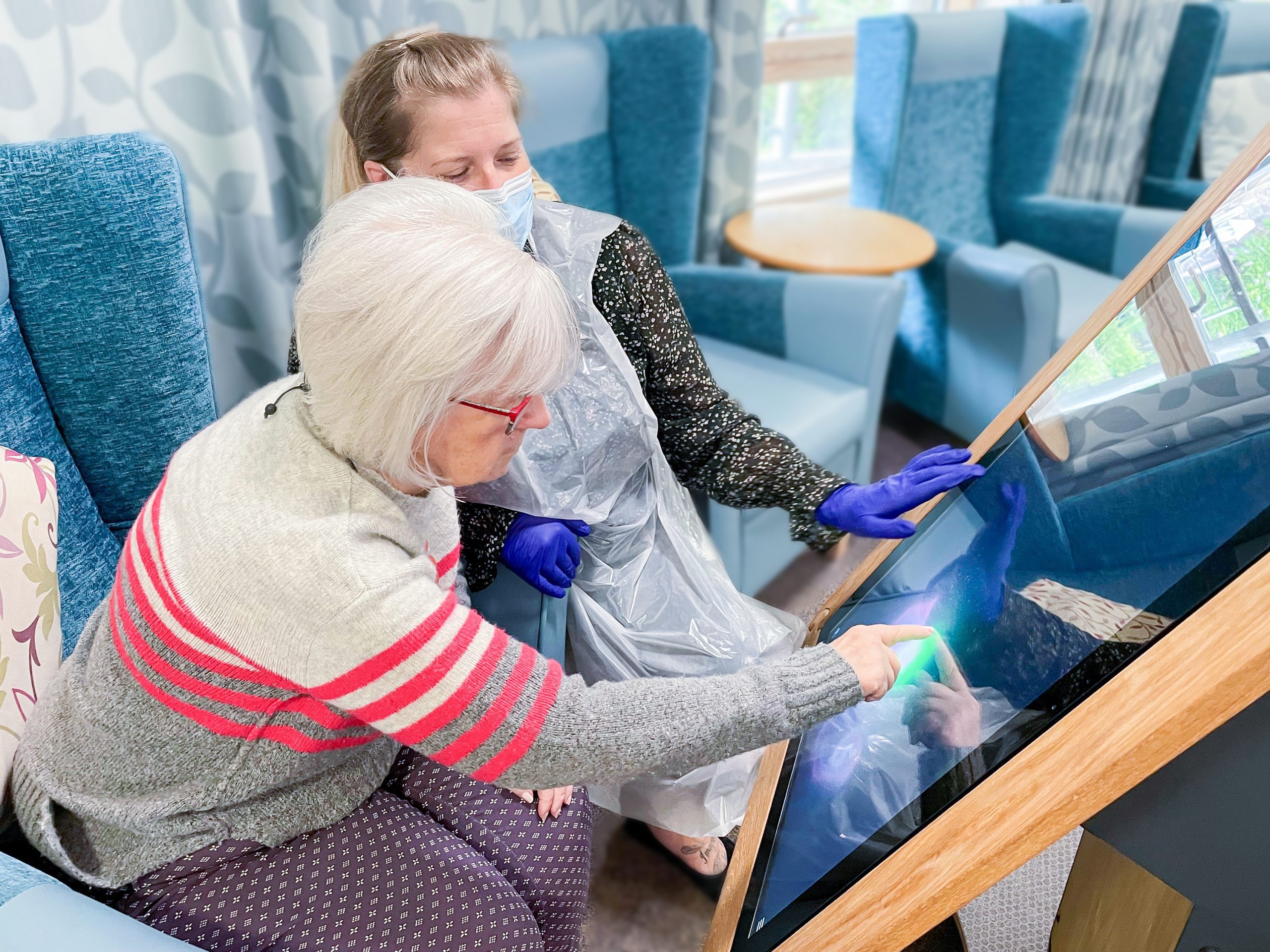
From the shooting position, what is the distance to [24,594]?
0.99 metres

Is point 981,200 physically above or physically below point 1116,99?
below

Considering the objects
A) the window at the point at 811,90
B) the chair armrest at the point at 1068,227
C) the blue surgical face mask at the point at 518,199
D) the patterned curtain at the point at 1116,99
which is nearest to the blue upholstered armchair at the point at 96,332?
the blue surgical face mask at the point at 518,199

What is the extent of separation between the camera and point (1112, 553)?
27.6 inches

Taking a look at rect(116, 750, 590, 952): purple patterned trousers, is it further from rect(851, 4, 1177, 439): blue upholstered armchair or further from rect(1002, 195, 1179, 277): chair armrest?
rect(1002, 195, 1179, 277): chair armrest

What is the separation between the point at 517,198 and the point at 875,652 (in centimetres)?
64

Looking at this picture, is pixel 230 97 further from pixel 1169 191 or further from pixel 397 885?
pixel 1169 191

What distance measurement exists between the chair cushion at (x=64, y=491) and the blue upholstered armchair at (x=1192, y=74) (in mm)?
3249

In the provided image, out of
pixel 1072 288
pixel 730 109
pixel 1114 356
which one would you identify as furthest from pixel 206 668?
pixel 1072 288

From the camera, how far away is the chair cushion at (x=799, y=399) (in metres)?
1.79

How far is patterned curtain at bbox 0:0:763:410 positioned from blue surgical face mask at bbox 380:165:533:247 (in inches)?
26.5

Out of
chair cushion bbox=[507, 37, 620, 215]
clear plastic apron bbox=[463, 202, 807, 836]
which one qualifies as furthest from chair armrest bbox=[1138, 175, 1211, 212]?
clear plastic apron bbox=[463, 202, 807, 836]

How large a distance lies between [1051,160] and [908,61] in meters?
0.68

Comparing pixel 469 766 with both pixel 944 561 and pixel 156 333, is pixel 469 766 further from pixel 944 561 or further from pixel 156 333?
pixel 156 333

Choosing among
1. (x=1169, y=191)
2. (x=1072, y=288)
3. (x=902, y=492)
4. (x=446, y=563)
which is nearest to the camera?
(x=446, y=563)
